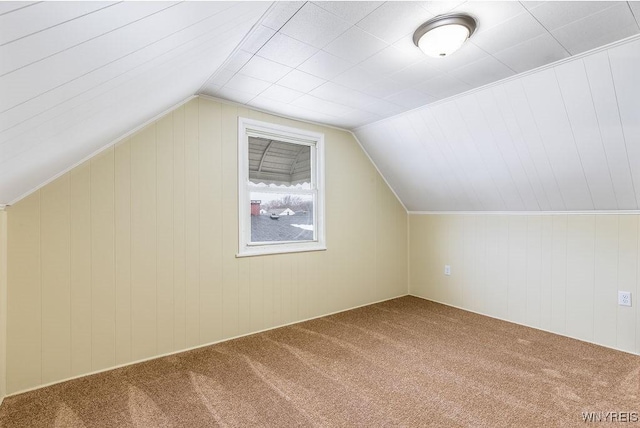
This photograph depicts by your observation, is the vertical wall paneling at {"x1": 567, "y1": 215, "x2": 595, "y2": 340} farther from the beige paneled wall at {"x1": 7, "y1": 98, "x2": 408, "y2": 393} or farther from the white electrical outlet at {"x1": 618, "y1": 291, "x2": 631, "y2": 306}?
the beige paneled wall at {"x1": 7, "y1": 98, "x2": 408, "y2": 393}

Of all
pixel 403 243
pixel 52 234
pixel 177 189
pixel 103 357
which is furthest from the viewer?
pixel 403 243

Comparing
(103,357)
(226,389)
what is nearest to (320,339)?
(226,389)

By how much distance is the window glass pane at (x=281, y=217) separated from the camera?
10.2 feet

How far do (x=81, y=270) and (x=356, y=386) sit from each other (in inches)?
80.9

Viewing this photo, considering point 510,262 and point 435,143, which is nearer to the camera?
point 435,143

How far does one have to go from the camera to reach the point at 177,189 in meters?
2.58

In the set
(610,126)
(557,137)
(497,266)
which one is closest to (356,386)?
(497,266)

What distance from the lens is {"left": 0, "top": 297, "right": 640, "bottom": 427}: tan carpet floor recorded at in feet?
5.79

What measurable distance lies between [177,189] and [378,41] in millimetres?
1874

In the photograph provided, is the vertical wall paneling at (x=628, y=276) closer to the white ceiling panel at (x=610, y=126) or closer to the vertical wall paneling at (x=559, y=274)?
the white ceiling panel at (x=610, y=126)

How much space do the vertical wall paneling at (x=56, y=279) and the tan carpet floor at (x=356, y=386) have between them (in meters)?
0.18

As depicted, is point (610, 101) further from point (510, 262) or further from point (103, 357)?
point (103, 357)

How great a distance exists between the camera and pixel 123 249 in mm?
2346

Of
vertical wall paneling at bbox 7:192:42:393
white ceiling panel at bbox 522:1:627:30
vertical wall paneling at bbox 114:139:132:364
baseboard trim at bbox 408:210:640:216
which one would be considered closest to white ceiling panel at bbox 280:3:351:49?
white ceiling panel at bbox 522:1:627:30
